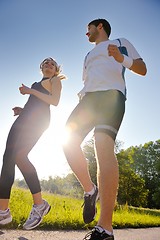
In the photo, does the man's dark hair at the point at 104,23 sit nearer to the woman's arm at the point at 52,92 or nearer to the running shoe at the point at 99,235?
the woman's arm at the point at 52,92

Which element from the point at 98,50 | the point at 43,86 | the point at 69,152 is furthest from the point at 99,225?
the point at 43,86

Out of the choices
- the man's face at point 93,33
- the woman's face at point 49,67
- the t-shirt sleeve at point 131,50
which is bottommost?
the t-shirt sleeve at point 131,50

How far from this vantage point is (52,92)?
3654 millimetres

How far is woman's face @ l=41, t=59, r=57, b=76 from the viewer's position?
3.95 metres

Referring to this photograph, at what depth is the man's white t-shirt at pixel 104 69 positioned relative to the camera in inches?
111

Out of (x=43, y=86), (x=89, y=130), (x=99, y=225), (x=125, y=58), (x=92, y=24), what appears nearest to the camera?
(x=99, y=225)

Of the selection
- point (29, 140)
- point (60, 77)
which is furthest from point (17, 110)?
point (60, 77)

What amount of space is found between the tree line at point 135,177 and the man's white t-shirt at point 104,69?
677 inches

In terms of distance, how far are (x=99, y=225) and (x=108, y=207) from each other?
0.16 m

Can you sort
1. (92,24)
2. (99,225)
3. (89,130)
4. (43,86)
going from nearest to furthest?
(99,225), (89,130), (92,24), (43,86)

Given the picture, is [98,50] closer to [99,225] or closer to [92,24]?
[92,24]

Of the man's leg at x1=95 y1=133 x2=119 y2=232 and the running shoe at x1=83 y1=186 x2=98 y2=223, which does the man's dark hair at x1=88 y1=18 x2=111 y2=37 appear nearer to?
the man's leg at x1=95 y1=133 x2=119 y2=232

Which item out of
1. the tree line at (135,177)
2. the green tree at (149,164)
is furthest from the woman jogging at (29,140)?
the green tree at (149,164)

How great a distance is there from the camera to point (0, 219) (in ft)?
9.99
